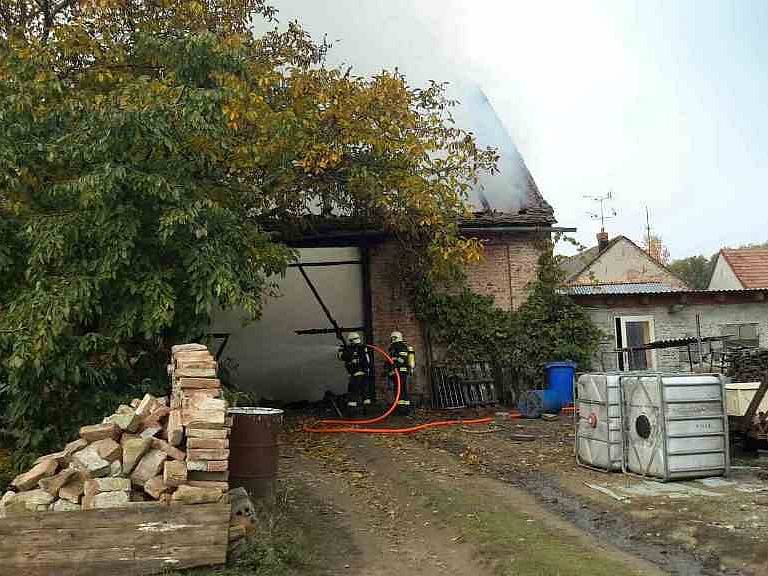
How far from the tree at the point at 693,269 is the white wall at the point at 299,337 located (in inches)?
1430

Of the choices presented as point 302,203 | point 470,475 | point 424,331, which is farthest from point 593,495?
point 424,331

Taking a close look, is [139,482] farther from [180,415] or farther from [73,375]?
[73,375]

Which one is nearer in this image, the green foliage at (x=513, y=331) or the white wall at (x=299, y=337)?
the green foliage at (x=513, y=331)

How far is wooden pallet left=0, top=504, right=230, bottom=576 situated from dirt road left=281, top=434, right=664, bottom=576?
1062 millimetres

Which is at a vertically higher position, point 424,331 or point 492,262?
point 492,262

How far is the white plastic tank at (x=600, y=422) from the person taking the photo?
9.91 meters

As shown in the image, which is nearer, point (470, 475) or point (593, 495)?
point (593, 495)

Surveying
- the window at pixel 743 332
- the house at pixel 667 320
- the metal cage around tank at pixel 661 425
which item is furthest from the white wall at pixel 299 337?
the metal cage around tank at pixel 661 425

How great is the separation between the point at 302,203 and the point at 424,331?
465 centimetres

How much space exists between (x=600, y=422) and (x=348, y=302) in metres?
8.82

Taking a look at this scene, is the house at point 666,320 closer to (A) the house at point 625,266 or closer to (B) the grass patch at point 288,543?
(B) the grass patch at point 288,543

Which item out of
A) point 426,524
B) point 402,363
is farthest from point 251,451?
point 402,363

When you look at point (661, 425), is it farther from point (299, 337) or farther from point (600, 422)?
point (299, 337)

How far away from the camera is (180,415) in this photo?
671cm
